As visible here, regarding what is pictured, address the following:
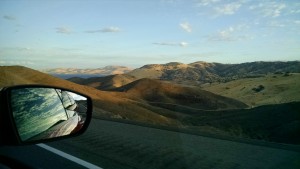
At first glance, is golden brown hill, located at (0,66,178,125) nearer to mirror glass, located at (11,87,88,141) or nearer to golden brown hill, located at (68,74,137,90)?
mirror glass, located at (11,87,88,141)

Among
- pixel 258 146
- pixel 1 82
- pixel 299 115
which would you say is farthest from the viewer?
pixel 1 82

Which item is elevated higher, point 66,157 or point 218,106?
point 66,157

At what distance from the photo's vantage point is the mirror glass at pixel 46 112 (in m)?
3.00

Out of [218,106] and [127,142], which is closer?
[127,142]

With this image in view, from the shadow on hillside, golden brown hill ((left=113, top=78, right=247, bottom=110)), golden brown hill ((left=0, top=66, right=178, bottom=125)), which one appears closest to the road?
the shadow on hillside

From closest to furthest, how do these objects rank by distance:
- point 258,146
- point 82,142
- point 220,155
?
point 220,155 → point 258,146 → point 82,142

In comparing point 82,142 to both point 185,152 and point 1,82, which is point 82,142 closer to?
point 185,152

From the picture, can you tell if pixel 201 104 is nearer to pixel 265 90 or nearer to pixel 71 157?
pixel 265 90

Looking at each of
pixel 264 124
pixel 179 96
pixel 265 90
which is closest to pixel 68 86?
pixel 179 96

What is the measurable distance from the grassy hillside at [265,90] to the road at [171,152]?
83.9 m

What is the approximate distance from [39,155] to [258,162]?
13.7 ft

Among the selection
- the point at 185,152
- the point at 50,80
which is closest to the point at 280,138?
the point at 185,152

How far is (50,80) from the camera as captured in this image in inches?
2569

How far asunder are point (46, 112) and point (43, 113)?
7cm
